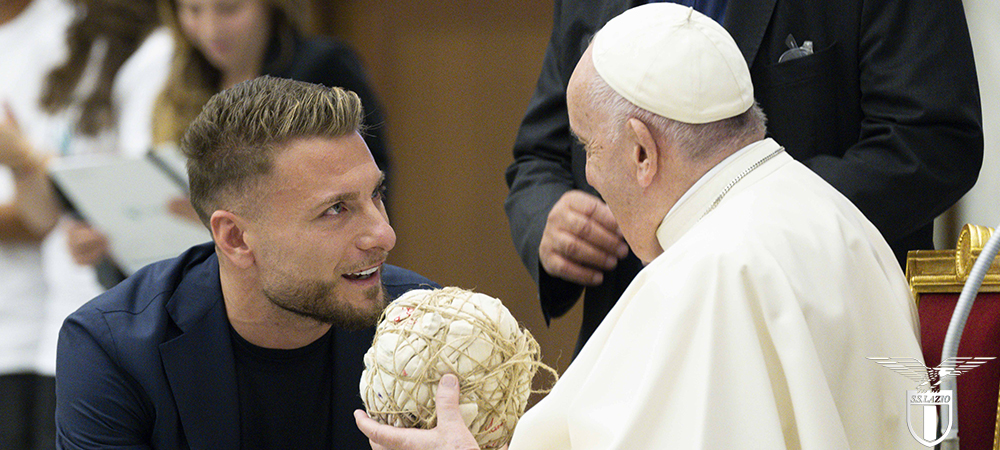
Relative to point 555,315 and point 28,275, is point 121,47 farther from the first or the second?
point 555,315

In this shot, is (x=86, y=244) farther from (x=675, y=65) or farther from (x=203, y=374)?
(x=675, y=65)

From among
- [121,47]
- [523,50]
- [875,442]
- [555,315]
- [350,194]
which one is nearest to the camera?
[875,442]

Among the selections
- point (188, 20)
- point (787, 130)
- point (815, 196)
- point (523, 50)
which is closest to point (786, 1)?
point (787, 130)

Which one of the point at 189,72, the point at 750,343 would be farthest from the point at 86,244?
the point at 750,343

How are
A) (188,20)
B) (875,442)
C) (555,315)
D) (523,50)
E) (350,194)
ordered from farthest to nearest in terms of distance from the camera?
(523,50)
(188,20)
(555,315)
(350,194)
(875,442)

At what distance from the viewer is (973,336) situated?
2234 mm

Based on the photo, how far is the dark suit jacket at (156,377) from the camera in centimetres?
269

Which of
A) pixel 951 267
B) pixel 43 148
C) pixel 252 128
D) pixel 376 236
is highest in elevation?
pixel 951 267

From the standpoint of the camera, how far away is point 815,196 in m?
2.13

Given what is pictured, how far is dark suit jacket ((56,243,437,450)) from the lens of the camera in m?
2.69

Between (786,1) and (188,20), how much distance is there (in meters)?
2.29

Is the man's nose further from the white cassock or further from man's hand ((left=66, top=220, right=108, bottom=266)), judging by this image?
man's hand ((left=66, top=220, right=108, bottom=266))

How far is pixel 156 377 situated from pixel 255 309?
0.95 ft

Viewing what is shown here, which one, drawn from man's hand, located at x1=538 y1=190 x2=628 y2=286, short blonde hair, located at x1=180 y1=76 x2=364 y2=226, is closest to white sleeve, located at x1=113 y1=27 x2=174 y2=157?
short blonde hair, located at x1=180 y1=76 x2=364 y2=226
